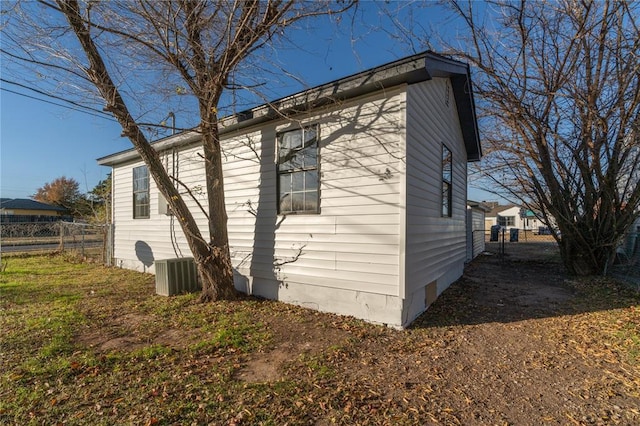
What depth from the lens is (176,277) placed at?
646 centimetres

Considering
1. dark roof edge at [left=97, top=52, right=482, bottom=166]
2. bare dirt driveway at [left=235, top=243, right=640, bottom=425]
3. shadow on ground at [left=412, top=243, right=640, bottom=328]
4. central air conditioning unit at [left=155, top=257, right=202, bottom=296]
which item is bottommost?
shadow on ground at [left=412, top=243, right=640, bottom=328]

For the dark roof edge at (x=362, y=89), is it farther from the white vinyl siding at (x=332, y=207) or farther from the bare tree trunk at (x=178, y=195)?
the bare tree trunk at (x=178, y=195)

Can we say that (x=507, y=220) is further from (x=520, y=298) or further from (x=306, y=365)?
(x=306, y=365)

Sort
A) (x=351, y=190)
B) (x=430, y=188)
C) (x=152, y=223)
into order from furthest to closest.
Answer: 1. (x=152, y=223)
2. (x=430, y=188)
3. (x=351, y=190)

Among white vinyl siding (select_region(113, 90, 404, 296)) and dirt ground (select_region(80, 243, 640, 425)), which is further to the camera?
white vinyl siding (select_region(113, 90, 404, 296))

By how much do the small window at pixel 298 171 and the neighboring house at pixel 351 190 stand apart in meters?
0.02

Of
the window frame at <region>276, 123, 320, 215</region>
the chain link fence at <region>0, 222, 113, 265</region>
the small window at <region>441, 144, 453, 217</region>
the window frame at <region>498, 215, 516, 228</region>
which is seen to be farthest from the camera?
the window frame at <region>498, 215, 516, 228</region>

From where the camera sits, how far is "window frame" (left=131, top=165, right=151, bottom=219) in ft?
30.1

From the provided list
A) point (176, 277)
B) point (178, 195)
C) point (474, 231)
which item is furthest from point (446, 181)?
point (474, 231)

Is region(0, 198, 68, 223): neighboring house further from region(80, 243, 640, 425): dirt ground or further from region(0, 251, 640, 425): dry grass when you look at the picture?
region(80, 243, 640, 425): dirt ground

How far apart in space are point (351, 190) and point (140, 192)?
7.43 meters

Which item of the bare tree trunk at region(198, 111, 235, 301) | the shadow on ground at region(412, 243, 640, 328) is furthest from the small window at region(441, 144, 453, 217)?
the bare tree trunk at region(198, 111, 235, 301)

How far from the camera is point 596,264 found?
28.7 feet

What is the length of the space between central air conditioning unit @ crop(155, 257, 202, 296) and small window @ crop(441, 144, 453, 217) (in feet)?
18.1
